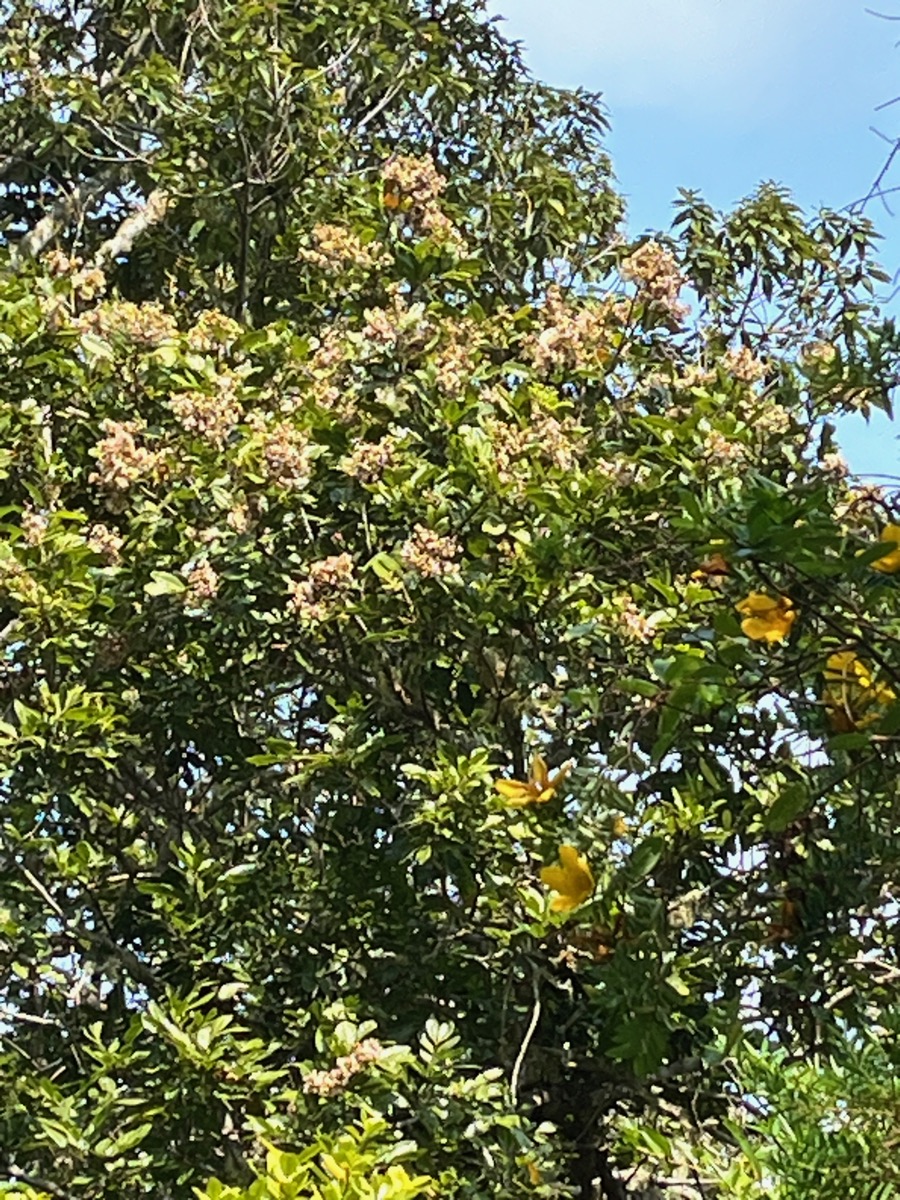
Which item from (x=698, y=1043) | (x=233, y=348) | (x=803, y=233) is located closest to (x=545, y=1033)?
(x=698, y=1043)

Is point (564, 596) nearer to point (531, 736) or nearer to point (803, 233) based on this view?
point (531, 736)

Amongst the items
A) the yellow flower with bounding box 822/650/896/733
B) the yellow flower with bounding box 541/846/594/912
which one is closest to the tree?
the yellow flower with bounding box 541/846/594/912

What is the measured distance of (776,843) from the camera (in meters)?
2.95

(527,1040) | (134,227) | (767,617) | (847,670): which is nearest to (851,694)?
(847,670)

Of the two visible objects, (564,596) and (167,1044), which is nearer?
(167,1044)

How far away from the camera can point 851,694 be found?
1778mm

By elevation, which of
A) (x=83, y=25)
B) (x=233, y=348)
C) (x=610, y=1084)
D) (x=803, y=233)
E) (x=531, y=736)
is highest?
(x=83, y=25)

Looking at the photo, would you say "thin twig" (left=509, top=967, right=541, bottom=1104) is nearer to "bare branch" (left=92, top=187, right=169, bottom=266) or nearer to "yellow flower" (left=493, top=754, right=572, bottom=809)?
"yellow flower" (left=493, top=754, right=572, bottom=809)

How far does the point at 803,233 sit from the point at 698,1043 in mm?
2855

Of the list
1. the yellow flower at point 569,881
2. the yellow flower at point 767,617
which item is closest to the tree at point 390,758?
the yellow flower at point 569,881

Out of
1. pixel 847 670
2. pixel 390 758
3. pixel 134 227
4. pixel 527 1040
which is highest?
A: pixel 134 227

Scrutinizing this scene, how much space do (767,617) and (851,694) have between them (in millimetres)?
287

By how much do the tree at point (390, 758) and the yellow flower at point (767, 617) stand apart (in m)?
0.51

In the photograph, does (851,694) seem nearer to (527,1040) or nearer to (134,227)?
(527,1040)
